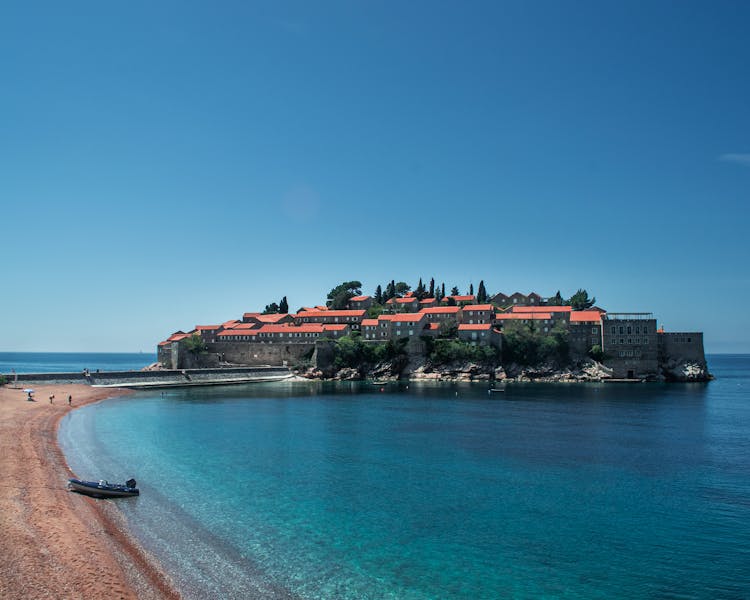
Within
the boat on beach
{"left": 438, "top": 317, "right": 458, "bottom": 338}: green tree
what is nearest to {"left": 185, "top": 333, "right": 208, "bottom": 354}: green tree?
{"left": 438, "top": 317, "right": 458, "bottom": 338}: green tree

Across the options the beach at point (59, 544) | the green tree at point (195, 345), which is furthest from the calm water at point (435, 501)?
the green tree at point (195, 345)

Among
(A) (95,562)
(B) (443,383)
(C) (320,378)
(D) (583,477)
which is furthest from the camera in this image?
(C) (320,378)

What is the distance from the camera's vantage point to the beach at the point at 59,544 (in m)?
14.2

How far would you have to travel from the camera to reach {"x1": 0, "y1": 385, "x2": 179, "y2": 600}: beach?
561 inches

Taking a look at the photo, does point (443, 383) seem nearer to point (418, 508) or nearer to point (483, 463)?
point (483, 463)

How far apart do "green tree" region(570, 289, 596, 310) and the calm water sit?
73.7 metres

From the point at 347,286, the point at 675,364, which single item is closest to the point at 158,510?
the point at 675,364

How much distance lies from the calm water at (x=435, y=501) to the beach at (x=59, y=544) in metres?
1.03

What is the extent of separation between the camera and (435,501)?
23.3 metres

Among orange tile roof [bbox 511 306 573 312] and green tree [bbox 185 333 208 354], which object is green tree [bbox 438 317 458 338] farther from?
green tree [bbox 185 333 208 354]

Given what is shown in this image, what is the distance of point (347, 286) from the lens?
5290 inches

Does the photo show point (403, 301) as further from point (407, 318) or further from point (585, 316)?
point (585, 316)

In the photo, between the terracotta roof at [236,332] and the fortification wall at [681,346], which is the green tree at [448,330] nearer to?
the fortification wall at [681,346]

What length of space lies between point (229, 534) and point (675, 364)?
311ft
